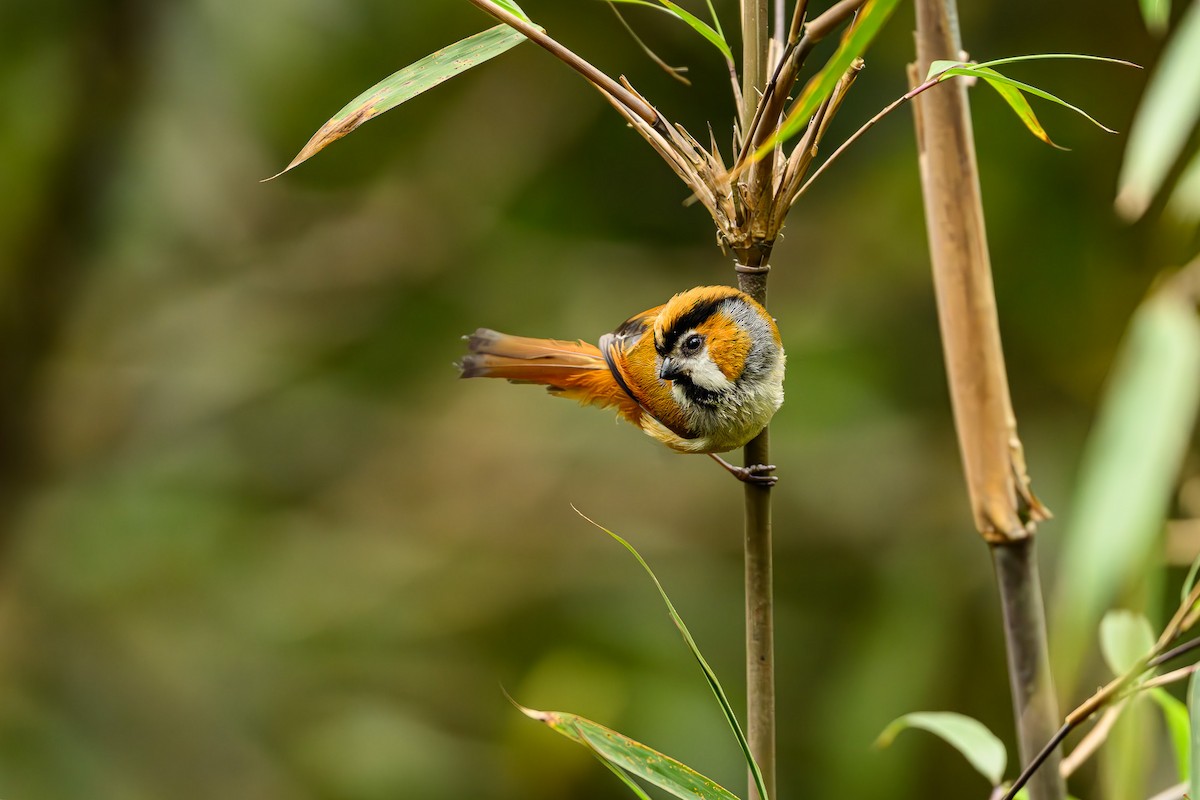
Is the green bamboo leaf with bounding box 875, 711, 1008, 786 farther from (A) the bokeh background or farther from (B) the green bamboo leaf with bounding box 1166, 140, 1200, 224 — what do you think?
(A) the bokeh background

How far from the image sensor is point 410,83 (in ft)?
2.42

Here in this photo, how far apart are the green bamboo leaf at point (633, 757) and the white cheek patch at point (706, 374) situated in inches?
25.0

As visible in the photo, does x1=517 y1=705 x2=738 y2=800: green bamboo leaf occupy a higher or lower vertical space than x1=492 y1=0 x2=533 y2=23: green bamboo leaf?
lower

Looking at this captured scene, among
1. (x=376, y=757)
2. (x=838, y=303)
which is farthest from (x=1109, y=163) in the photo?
(x=376, y=757)

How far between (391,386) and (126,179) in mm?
1095

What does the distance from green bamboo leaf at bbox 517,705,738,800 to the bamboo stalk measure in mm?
249

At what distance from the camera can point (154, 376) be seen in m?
3.64

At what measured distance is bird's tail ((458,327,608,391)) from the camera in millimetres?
1314

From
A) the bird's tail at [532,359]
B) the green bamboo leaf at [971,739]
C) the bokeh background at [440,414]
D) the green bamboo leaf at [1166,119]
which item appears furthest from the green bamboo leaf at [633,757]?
the bokeh background at [440,414]

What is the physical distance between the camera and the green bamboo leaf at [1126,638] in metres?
0.88

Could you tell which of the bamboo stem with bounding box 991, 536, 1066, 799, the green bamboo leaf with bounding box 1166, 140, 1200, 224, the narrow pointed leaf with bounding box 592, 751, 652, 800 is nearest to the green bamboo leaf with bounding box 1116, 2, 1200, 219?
the green bamboo leaf with bounding box 1166, 140, 1200, 224

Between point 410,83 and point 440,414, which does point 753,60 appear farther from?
point 440,414

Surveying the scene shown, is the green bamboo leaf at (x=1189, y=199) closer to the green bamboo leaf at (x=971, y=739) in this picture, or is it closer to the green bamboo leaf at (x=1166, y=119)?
the green bamboo leaf at (x=1166, y=119)

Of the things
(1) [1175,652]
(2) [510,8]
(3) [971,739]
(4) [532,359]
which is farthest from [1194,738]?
(4) [532,359]
